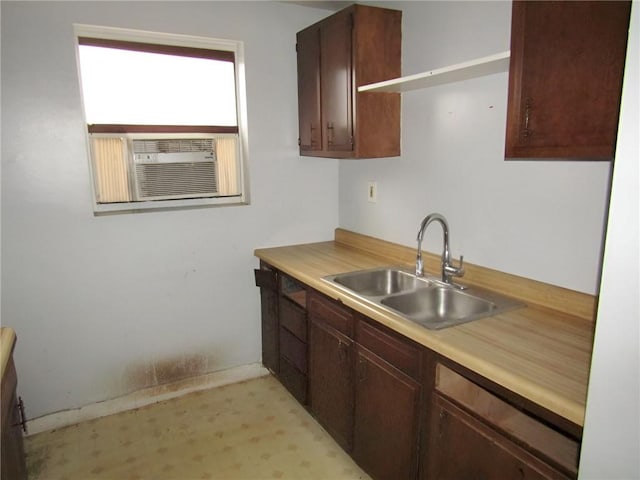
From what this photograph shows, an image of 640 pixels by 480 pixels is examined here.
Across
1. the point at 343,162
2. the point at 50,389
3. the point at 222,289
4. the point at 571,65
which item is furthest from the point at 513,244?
the point at 50,389

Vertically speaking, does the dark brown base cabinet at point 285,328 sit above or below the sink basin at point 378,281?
below

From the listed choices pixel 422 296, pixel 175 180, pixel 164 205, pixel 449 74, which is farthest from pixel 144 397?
pixel 449 74

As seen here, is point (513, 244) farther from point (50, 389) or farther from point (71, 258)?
point (50, 389)

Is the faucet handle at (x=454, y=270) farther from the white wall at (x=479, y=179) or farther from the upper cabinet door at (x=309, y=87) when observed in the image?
the upper cabinet door at (x=309, y=87)

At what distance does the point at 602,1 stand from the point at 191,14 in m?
2.07

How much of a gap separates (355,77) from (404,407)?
161 cm

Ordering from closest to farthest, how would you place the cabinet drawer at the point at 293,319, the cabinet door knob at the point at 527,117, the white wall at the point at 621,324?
the white wall at the point at 621,324 → the cabinet door knob at the point at 527,117 → the cabinet drawer at the point at 293,319

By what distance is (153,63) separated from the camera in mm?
2543

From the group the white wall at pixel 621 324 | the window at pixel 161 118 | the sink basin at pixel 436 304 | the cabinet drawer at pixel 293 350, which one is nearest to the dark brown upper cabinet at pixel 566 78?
the white wall at pixel 621 324

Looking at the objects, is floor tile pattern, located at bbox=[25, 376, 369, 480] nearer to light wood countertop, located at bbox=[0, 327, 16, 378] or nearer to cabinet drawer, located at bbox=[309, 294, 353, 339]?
cabinet drawer, located at bbox=[309, 294, 353, 339]

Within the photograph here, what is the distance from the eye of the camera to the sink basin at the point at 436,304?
6.47ft

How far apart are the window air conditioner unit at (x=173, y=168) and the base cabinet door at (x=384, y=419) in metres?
1.47

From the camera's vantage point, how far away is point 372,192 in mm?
2787

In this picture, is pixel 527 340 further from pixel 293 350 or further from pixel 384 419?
pixel 293 350
